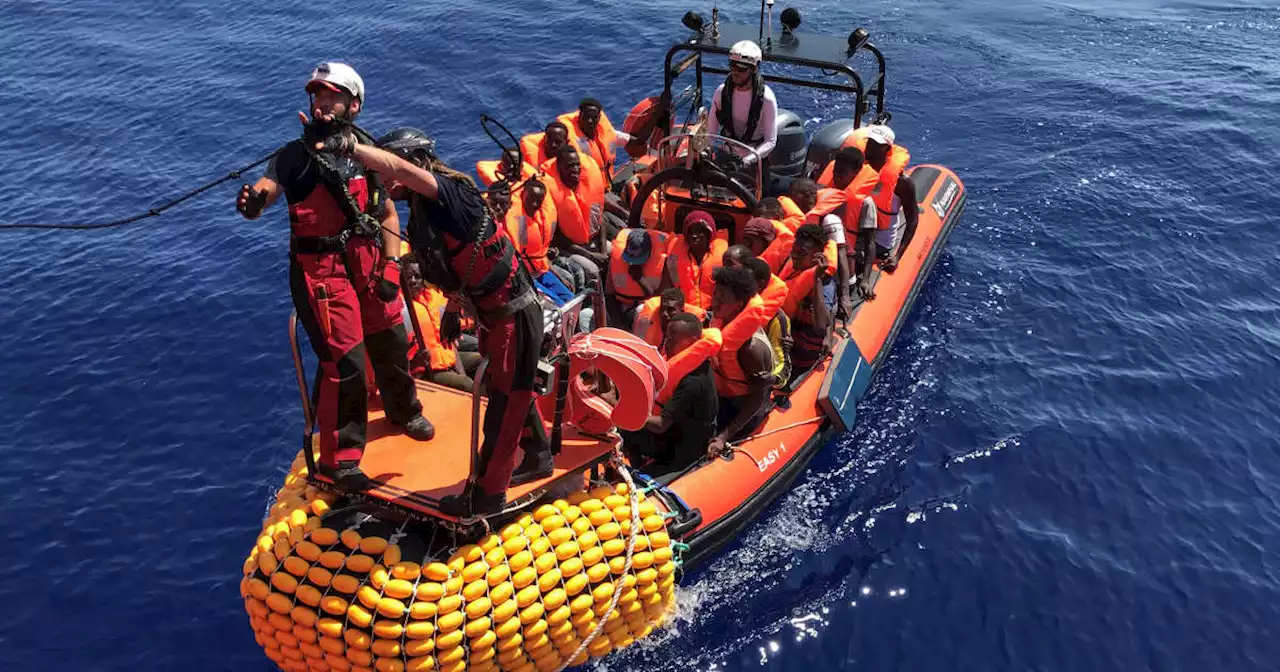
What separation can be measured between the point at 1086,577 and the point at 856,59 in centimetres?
1216

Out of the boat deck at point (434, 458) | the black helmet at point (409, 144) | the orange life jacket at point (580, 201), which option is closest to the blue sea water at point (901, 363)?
the boat deck at point (434, 458)

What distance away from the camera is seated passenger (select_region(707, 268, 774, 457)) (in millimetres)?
7117

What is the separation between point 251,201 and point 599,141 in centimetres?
624

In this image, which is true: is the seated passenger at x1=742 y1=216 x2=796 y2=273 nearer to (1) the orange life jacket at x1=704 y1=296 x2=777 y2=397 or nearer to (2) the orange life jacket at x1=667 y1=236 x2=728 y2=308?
(2) the orange life jacket at x1=667 y1=236 x2=728 y2=308

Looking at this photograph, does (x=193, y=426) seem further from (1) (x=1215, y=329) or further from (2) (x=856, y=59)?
(2) (x=856, y=59)

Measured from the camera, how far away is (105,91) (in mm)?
17672

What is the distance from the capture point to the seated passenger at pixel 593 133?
10.4 m

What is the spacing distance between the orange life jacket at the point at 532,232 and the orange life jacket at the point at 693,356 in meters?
→ 2.28

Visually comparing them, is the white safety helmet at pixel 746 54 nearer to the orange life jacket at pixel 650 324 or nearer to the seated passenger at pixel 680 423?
the orange life jacket at pixel 650 324

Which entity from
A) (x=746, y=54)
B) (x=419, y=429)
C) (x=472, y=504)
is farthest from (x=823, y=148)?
(x=472, y=504)

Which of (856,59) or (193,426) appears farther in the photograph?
(856,59)

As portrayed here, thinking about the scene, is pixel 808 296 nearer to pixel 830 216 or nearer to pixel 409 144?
pixel 830 216

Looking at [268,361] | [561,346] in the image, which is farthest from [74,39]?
[561,346]

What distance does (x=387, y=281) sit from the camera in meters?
5.46
